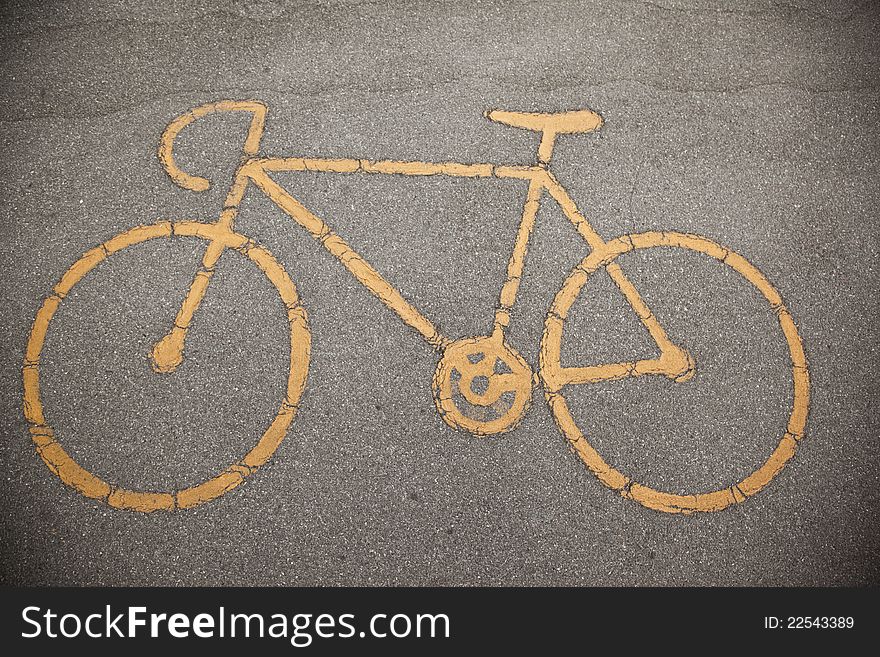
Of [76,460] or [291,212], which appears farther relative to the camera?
[291,212]

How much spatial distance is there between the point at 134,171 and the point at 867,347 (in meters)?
4.51

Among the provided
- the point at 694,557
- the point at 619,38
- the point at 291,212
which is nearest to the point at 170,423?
the point at 291,212

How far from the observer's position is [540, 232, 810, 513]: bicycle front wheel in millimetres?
2686

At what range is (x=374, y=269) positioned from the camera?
2.97 metres

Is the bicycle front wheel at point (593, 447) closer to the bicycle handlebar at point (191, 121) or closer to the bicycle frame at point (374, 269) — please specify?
the bicycle frame at point (374, 269)

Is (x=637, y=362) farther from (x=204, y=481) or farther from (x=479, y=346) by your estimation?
(x=204, y=481)

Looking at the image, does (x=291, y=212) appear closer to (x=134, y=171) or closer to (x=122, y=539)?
(x=134, y=171)

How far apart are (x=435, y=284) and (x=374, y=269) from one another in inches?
14.5

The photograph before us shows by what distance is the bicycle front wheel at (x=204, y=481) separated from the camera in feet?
8.51

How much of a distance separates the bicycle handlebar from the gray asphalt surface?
0.25 feet

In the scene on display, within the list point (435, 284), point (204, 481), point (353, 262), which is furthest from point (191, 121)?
point (204, 481)

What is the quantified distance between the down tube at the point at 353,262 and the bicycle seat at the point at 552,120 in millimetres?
1220
